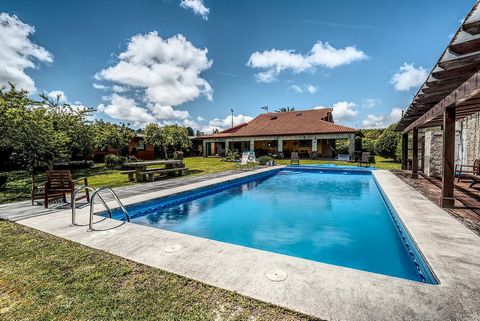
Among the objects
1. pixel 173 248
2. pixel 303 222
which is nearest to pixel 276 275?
pixel 173 248

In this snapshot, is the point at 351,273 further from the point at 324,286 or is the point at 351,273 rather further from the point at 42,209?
the point at 42,209

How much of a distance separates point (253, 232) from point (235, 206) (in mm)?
2201

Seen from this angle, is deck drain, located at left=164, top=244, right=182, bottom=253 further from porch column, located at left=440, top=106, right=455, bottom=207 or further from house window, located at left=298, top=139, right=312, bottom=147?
house window, located at left=298, top=139, right=312, bottom=147

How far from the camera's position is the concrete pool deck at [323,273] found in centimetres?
199

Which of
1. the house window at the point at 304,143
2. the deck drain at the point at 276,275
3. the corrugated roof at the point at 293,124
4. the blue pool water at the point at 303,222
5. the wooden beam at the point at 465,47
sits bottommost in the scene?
the blue pool water at the point at 303,222

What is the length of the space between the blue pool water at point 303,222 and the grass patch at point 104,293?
7.83 feet

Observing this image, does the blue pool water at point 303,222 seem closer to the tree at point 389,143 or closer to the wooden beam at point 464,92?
the wooden beam at point 464,92

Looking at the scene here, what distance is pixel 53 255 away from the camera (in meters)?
3.19

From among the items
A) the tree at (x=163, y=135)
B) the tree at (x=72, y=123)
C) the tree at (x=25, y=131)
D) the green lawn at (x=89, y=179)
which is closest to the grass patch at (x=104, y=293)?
the green lawn at (x=89, y=179)

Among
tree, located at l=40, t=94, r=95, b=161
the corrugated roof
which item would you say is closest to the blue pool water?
tree, located at l=40, t=94, r=95, b=161

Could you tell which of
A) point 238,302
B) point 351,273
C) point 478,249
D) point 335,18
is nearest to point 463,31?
point 478,249

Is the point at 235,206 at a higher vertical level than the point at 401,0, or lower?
lower

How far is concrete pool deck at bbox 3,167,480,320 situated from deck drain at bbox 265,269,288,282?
1cm

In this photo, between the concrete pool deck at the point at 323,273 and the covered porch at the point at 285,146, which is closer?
the concrete pool deck at the point at 323,273
